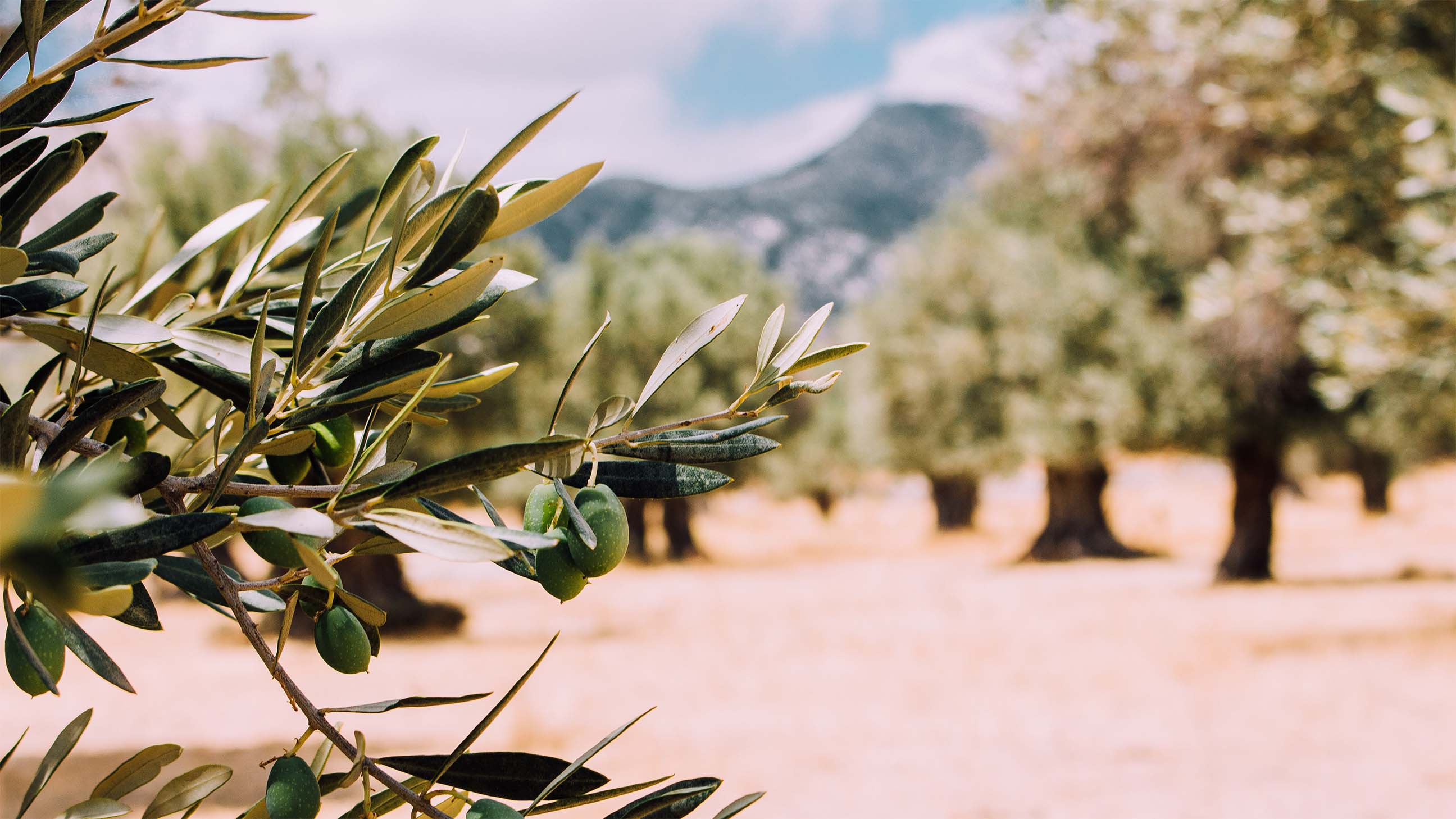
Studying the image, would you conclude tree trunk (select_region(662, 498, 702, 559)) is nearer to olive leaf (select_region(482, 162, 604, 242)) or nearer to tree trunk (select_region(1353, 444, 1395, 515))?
tree trunk (select_region(1353, 444, 1395, 515))

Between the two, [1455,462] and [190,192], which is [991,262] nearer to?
[190,192]

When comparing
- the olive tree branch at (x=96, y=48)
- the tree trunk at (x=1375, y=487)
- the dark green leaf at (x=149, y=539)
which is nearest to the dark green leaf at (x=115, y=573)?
the dark green leaf at (x=149, y=539)

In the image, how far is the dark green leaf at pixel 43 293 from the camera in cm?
68

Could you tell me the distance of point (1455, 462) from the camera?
42.3 meters

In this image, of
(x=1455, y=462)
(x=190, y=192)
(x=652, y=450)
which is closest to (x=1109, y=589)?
(x=190, y=192)

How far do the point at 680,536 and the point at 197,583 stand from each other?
24.8m

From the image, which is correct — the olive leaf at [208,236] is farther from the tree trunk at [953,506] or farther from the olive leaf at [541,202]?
the tree trunk at [953,506]

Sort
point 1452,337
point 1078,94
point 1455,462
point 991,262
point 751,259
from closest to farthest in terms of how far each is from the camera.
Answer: point 1452,337
point 1078,94
point 991,262
point 751,259
point 1455,462

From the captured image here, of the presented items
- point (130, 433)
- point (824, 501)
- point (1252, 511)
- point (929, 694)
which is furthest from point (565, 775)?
point (824, 501)

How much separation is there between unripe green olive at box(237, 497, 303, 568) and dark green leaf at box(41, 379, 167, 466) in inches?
4.1

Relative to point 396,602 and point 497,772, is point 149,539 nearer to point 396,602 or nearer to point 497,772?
point 497,772

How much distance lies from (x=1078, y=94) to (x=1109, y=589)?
8769 mm

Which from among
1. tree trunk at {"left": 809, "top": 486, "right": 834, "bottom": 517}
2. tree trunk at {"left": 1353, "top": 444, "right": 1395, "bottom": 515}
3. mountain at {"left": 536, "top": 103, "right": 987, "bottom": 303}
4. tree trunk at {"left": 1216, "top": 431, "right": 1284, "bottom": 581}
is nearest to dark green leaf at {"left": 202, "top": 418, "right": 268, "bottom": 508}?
tree trunk at {"left": 1216, "top": 431, "right": 1284, "bottom": 581}

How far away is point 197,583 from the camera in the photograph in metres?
0.72
